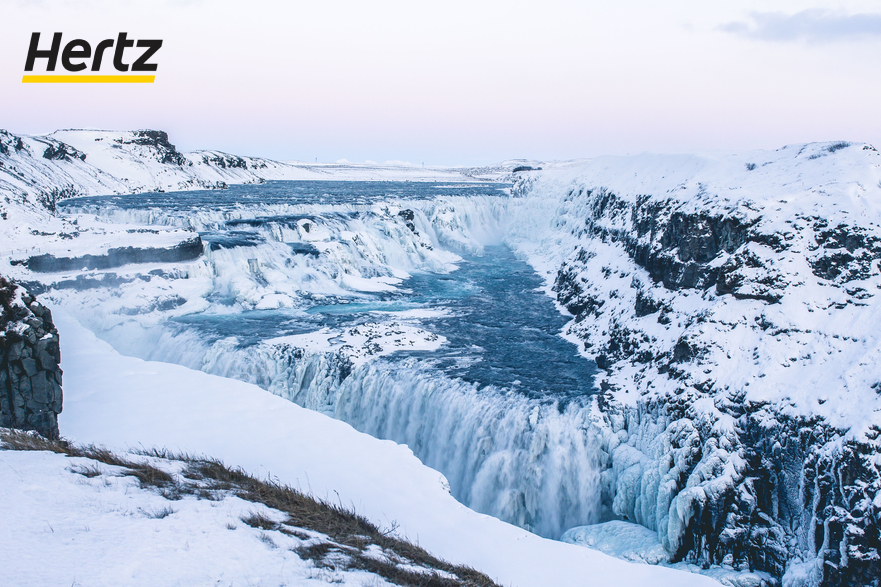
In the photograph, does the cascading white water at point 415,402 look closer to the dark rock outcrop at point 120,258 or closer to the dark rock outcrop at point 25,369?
the dark rock outcrop at point 120,258

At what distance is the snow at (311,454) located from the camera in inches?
267

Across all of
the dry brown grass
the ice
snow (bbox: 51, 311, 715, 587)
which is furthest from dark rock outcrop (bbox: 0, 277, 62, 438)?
the ice

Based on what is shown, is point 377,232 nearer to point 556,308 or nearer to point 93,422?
point 556,308

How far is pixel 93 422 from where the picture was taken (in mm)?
9289

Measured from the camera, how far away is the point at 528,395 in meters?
15.0

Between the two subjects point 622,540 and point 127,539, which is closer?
point 127,539

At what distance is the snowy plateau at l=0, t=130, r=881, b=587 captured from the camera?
258 inches

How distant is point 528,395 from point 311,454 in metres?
7.69

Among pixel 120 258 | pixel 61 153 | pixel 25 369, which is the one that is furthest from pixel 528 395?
pixel 61 153

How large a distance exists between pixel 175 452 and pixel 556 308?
19.1 meters

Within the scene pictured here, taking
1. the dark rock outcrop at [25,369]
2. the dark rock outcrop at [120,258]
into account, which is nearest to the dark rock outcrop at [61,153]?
the dark rock outcrop at [120,258]

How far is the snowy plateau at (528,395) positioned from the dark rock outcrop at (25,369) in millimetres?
100

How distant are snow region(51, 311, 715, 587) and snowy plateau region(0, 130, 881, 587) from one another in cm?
5

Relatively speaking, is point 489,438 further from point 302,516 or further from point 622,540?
point 302,516
